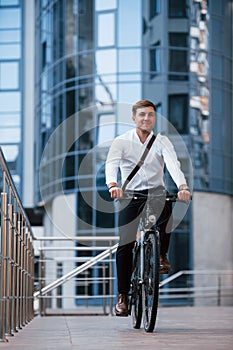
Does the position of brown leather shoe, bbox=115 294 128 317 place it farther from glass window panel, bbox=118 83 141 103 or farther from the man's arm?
glass window panel, bbox=118 83 141 103

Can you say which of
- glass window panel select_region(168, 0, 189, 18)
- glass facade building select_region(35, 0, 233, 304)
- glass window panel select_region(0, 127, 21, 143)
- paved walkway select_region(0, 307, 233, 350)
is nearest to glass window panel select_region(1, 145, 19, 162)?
glass window panel select_region(0, 127, 21, 143)

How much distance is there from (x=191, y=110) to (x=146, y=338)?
24644 mm

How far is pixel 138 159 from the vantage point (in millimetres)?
7418

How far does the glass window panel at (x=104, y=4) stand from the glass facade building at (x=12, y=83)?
7.41m

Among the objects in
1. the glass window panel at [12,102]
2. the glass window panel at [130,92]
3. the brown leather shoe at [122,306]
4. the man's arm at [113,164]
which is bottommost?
the brown leather shoe at [122,306]

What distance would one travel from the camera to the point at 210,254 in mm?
31734

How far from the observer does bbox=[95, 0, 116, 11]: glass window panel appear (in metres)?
30.9

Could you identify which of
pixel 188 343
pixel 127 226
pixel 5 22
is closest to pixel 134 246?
pixel 127 226

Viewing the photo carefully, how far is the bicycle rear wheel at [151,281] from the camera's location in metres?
6.82

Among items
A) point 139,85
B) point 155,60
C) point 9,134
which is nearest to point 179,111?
point 139,85

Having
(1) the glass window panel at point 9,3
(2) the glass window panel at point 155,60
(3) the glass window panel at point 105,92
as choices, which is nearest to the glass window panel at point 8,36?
(1) the glass window panel at point 9,3

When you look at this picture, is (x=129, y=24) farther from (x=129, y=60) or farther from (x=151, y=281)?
(x=151, y=281)

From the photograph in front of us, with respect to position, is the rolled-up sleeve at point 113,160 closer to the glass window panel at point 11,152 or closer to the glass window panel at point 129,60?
the glass window panel at point 129,60

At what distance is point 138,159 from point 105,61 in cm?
2398
